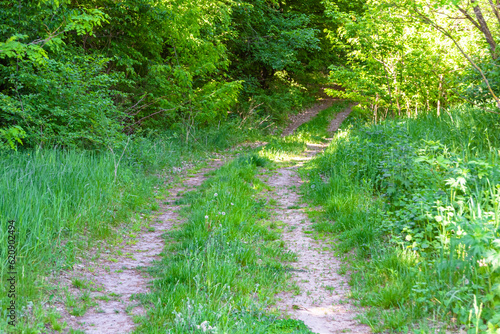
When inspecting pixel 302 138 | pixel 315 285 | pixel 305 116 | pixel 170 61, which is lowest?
pixel 315 285

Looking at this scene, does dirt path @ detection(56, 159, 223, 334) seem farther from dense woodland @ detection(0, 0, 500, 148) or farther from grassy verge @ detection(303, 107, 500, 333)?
grassy verge @ detection(303, 107, 500, 333)

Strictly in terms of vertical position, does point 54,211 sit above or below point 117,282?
above

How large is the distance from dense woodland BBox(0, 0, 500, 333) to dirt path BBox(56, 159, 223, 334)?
22 cm

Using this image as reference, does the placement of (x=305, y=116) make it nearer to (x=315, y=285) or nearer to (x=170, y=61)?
(x=170, y=61)

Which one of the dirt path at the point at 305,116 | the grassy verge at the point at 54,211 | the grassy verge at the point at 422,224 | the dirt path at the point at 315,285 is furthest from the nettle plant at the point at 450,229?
the dirt path at the point at 305,116

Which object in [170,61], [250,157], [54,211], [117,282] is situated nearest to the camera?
[117,282]

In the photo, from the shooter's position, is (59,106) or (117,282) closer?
(117,282)

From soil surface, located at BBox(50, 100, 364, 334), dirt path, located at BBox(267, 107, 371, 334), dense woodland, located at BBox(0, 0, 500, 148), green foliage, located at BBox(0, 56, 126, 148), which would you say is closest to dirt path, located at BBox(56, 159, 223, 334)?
soil surface, located at BBox(50, 100, 364, 334)

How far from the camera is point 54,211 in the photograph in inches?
184

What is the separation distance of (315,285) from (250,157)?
644 centimetres

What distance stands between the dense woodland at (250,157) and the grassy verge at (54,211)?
25 mm

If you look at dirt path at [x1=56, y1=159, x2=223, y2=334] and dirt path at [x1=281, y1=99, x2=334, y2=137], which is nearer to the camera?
dirt path at [x1=56, y1=159, x2=223, y2=334]

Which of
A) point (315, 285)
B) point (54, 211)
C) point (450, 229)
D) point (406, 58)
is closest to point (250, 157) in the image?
point (406, 58)

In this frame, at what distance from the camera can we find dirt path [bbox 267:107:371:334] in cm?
354
